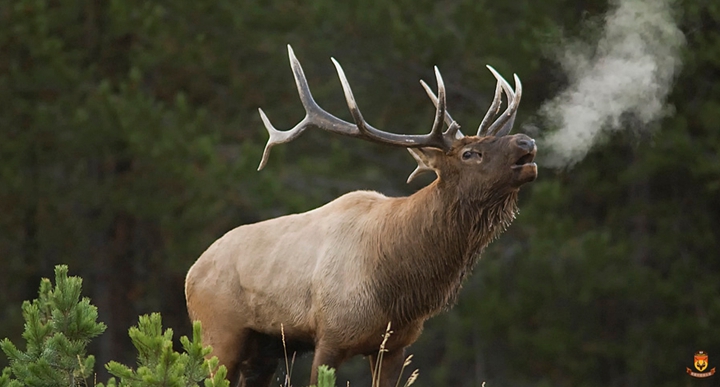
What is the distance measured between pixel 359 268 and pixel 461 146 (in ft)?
2.61

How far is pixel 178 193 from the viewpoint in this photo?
48.8 feet

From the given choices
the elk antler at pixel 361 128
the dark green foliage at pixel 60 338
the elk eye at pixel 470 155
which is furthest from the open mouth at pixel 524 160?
the dark green foliage at pixel 60 338

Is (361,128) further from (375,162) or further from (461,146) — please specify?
(375,162)

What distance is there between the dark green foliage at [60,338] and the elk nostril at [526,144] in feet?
6.78

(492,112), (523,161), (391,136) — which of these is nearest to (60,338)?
(391,136)

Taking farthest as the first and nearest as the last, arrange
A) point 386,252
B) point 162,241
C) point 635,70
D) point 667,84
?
1. point 162,241
2. point 667,84
3. point 635,70
4. point 386,252

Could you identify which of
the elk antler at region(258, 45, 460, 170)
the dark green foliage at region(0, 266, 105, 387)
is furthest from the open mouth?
the dark green foliage at region(0, 266, 105, 387)

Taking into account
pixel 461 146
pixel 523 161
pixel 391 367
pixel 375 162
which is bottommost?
pixel 391 367

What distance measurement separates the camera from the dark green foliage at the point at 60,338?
15.0 ft

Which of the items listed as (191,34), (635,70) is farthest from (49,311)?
(191,34)

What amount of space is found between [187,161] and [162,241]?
3.02 m

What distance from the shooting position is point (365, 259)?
577cm

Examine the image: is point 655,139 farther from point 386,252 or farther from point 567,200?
point 386,252

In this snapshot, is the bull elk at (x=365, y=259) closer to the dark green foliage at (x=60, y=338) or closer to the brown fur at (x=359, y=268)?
the brown fur at (x=359, y=268)
